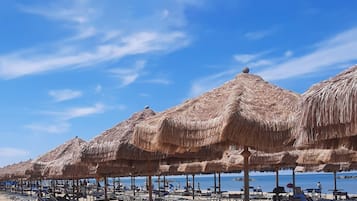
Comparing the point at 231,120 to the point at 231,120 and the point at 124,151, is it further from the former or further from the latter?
the point at 124,151

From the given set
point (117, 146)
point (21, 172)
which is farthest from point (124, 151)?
point (21, 172)

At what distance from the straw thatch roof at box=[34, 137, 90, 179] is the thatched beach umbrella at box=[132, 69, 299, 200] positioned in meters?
3.59

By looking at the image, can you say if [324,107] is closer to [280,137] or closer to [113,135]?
[280,137]

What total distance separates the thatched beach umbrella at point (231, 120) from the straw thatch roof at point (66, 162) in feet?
11.8

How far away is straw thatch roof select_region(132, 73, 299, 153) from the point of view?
5.40 m

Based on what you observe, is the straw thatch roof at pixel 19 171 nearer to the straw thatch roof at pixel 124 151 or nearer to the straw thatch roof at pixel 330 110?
the straw thatch roof at pixel 124 151

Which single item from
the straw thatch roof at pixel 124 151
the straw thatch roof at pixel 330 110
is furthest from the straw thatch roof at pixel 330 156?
the straw thatch roof at pixel 330 110

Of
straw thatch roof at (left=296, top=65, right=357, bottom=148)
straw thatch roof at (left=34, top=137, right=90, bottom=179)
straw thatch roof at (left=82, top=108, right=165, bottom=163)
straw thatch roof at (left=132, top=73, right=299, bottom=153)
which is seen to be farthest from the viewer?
straw thatch roof at (left=34, top=137, right=90, bottom=179)

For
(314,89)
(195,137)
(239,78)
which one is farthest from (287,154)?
(314,89)

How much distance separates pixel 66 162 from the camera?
12.6 meters

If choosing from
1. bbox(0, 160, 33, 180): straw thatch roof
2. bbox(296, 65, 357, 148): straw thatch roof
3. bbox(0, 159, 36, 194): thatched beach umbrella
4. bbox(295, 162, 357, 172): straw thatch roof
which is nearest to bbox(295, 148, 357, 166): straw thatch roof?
bbox(295, 162, 357, 172): straw thatch roof

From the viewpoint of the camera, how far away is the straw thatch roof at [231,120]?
540 cm

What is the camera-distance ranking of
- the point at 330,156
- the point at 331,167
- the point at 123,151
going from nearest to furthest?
the point at 123,151, the point at 330,156, the point at 331,167

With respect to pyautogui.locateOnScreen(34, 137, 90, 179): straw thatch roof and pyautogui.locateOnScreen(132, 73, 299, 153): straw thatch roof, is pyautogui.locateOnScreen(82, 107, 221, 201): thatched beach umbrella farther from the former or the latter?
pyautogui.locateOnScreen(132, 73, 299, 153): straw thatch roof
